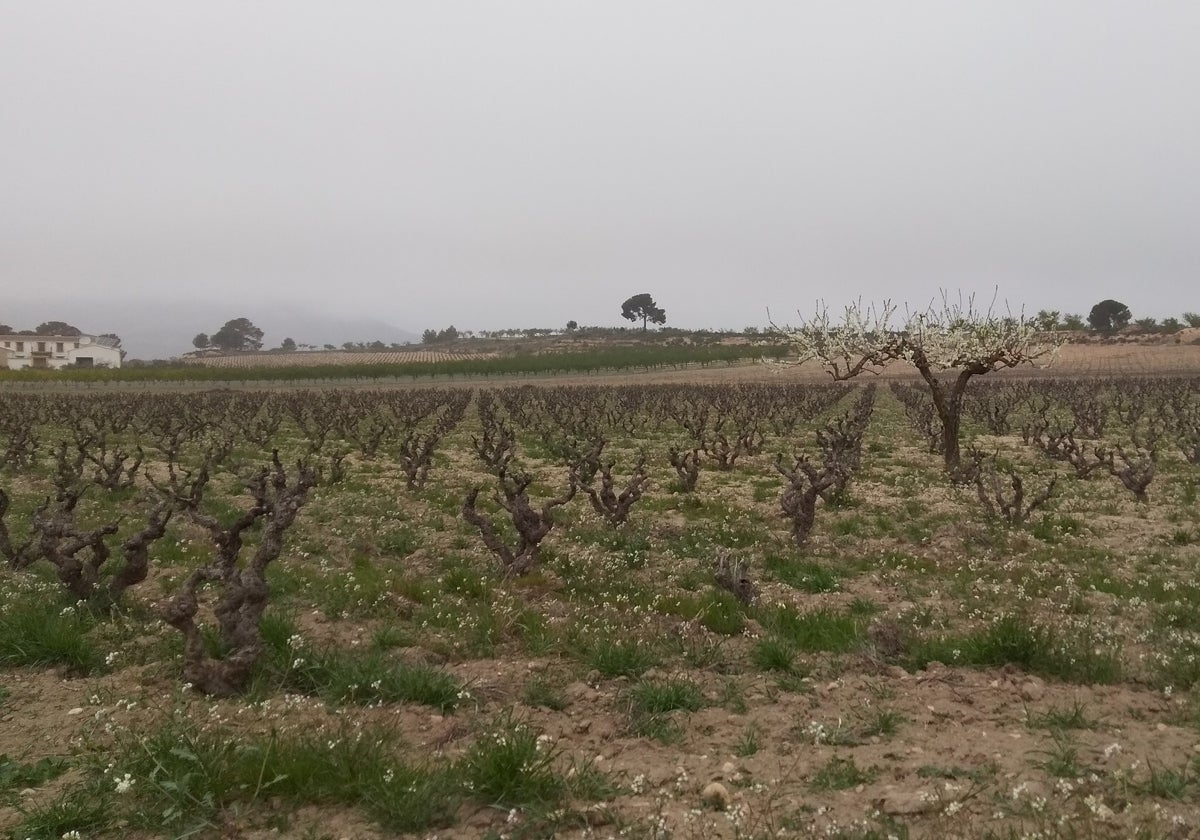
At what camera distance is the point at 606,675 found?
6301mm

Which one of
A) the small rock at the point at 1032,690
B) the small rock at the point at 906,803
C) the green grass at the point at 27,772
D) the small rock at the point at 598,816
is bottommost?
the small rock at the point at 598,816

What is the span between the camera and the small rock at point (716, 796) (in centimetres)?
434

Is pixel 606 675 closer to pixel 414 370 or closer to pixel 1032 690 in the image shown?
pixel 1032 690

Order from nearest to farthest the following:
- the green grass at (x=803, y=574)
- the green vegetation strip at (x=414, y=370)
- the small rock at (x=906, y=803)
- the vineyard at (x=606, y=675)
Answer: the small rock at (x=906, y=803)
the vineyard at (x=606, y=675)
the green grass at (x=803, y=574)
the green vegetation strip at (x=414, y=370)

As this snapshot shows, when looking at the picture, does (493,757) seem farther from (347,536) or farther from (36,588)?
(347,536)

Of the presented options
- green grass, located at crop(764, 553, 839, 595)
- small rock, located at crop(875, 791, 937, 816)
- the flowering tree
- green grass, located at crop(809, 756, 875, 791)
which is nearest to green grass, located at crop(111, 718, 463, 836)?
green grass, located at crop(809, 756, 875, 791)

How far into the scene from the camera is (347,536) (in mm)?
11508

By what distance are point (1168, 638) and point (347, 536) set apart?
10141 millimetres

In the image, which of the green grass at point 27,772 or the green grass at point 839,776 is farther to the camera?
the green grass at point 27,772

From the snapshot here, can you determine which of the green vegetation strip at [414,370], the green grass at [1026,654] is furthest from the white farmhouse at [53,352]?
the green grass at [1026,654]

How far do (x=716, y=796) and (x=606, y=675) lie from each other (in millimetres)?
2013

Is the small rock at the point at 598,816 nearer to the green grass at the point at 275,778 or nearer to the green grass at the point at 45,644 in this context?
the green grass at the point at 275,778

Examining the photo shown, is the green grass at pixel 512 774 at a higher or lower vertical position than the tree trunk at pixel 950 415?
lower

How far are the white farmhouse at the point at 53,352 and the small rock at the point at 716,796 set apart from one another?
122633 millimetres
